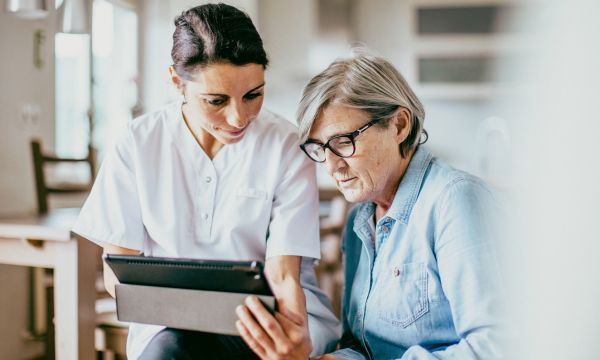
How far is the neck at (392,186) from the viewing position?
132 centimetres

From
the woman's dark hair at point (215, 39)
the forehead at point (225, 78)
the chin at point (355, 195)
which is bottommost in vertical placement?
the chin at point (355, 195)

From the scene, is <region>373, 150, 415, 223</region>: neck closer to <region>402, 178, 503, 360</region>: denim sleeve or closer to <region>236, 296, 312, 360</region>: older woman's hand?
<region>402, 178, 503, 360</region>: denim sleeve

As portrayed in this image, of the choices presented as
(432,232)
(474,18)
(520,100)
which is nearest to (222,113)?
(432,232)

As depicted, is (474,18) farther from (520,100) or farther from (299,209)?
(520,100)

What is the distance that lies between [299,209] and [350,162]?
200mm

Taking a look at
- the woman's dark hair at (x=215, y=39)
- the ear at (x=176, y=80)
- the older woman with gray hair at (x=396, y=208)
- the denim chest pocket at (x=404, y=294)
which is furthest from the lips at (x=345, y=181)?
the ear at (x=176, y=80)

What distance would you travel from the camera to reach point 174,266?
1021 millimetres

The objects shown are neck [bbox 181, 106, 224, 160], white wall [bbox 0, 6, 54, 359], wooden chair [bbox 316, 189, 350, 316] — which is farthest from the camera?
wooden chair [bbox 316, 189, 350, 316]

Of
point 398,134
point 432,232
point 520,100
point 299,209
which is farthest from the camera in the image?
point 299,209

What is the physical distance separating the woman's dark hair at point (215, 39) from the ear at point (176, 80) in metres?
0.04

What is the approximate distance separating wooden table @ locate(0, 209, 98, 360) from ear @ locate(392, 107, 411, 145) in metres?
1.03

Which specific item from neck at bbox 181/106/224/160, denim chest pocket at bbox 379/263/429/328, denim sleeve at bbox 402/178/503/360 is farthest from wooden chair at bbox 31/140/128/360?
denim sleeve at bbox 402/178/503/360

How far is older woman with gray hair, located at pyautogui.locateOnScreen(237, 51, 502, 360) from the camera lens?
1125mm

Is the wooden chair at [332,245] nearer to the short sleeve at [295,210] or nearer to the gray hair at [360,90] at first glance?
the short sleeve at [295,210]
